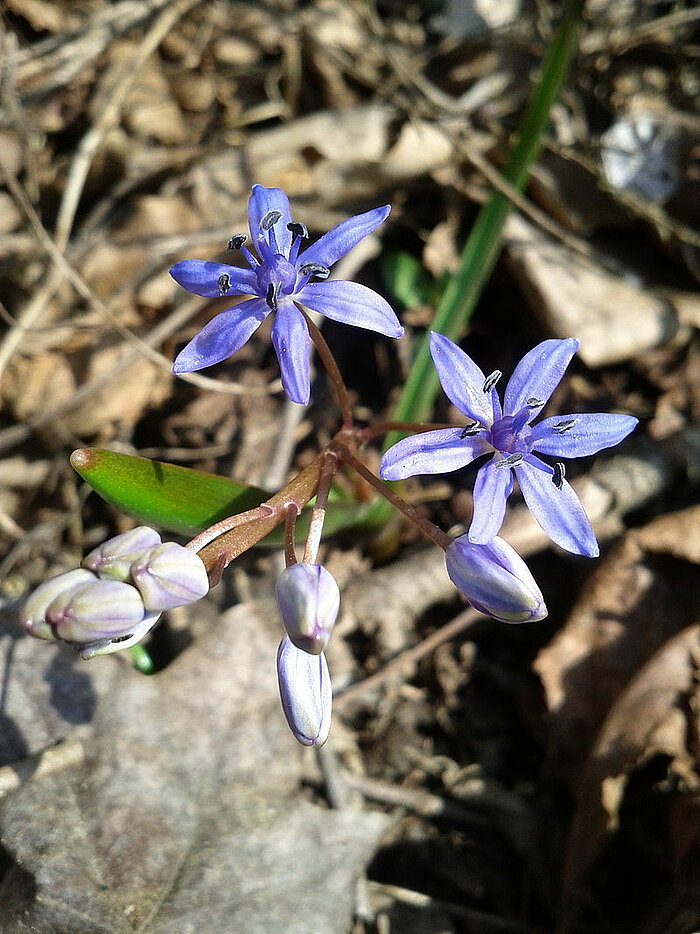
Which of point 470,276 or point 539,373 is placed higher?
point 539,373

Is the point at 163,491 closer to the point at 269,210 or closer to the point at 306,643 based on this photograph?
the point at 306,643

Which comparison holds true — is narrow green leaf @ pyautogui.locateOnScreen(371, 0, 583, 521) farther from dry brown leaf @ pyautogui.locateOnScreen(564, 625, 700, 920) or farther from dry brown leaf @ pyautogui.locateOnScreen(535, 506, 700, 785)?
dry brown leaf @ pyautogui.locateOnScreen(564, 625, 700, 920)

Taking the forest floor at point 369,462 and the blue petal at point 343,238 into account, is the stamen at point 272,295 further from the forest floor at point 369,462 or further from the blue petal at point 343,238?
the forest floor at point 369,462

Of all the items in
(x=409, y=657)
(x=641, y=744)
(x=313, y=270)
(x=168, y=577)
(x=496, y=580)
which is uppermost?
(x=313, y=270)

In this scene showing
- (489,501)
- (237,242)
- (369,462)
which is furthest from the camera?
(369,462)

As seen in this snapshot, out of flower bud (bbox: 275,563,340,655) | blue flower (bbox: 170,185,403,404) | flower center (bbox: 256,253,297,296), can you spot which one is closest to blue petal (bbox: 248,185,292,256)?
blue flower (bbox: 170,185,403,404)

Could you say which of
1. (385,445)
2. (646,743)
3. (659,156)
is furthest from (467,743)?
(659,156)

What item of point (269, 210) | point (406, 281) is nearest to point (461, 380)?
Answer: point (269, 210)

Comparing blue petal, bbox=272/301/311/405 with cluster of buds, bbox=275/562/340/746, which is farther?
blue petal, bbox=272/301/311/405
